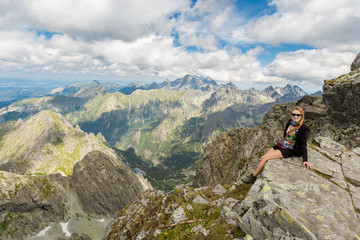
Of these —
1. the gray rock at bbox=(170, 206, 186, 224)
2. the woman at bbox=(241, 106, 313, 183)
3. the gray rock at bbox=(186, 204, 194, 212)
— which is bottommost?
the gray rock at bbox=(170, 206, 186, 224)

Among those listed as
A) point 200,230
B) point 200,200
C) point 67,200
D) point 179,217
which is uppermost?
point 200,230

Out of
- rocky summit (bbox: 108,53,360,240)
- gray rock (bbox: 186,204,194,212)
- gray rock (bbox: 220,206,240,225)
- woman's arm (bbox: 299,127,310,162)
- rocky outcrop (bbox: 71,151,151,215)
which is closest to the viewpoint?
rocky summit (bbox: 108,53,360,240)

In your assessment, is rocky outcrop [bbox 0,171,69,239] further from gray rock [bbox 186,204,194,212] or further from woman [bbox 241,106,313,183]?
woman [bbox 241,106,313,183]

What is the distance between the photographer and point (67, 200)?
150 meters

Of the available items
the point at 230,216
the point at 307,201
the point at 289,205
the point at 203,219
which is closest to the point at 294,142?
the point at 307,201

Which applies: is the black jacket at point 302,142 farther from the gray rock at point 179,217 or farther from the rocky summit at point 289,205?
the gray rock at point 179,217

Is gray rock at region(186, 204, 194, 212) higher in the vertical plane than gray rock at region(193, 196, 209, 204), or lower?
higher

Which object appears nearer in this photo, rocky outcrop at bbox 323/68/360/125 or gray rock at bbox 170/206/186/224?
gray rock at bbox 170/206/186/224

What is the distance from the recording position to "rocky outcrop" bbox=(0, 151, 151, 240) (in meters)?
122

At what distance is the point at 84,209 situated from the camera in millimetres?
155375

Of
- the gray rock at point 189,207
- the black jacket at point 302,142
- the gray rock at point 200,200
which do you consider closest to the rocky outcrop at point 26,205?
the gray rock at point 200,200

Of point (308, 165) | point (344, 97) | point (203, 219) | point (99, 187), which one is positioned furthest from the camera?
point (99, 187)

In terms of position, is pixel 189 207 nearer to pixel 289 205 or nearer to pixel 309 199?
pixel 289 205

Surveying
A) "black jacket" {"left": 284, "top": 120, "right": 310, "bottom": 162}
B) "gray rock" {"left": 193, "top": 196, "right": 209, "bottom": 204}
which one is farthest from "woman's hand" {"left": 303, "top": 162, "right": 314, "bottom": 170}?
"gray rock" {"left": 193, "top": 196, "right": 209, "bottom": 204}
